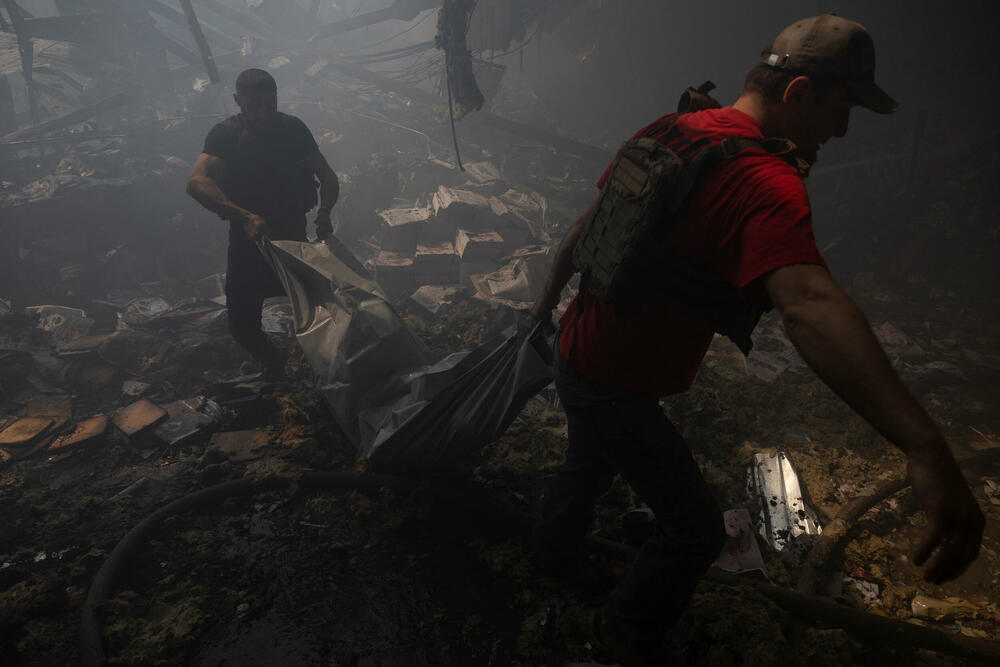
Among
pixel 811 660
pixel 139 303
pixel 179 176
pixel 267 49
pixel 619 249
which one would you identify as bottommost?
pixel 139 303

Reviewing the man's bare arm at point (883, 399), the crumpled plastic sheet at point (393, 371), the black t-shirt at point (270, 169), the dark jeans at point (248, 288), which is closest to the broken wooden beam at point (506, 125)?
the black t-shirt at point (270, 169)

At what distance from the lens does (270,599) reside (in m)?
1.78

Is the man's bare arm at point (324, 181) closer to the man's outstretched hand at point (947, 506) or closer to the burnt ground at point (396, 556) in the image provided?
the burnt ground at point (396, 556)

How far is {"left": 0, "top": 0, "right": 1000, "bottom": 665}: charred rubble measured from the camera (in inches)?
65.1

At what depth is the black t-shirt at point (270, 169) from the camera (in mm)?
2779

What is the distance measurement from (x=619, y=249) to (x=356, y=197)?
22.2ft

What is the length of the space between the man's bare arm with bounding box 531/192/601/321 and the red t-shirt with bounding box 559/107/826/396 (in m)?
0.21

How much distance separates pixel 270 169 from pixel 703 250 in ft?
8.93

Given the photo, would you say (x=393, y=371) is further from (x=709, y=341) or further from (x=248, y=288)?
(x=709, y=341)

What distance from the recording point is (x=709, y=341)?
3.87 feet

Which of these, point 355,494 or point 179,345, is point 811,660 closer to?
point 355,494

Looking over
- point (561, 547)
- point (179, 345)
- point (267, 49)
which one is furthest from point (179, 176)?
point (267, 49)

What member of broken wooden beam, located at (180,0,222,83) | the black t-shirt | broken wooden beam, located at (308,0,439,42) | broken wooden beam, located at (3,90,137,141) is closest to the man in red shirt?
the black t-shirt

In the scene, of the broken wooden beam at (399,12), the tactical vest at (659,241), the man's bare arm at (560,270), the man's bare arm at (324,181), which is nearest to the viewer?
the tactical vest at (659,241)
